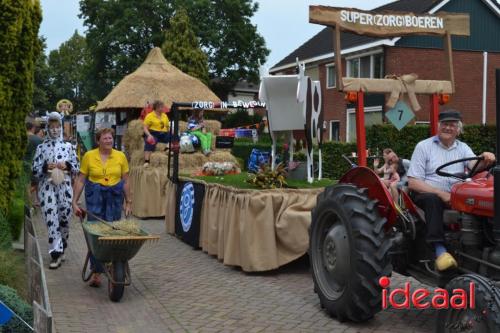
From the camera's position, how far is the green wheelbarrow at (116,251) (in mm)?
5840

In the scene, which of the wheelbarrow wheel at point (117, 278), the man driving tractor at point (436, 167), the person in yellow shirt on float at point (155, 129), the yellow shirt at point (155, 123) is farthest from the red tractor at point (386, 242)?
the yellow shirt at point (155, 123)

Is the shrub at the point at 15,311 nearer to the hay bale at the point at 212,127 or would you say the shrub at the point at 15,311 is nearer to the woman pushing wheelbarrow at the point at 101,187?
the woman pushing wheelbarrow at the point at 101,187

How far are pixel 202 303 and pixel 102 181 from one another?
1.82 m

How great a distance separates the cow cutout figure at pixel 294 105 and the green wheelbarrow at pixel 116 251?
271 cm

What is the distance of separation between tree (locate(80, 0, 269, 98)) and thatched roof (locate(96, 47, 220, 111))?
53.4 feet

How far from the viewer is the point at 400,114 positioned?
6.06 metres

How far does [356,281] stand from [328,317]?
0.72 meters

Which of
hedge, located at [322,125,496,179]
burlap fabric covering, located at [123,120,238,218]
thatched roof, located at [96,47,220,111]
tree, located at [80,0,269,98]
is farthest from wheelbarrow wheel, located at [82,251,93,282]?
tree, located at [80,0,269,98]

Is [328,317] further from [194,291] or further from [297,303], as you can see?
[194,291]

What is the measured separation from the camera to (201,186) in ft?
28.7

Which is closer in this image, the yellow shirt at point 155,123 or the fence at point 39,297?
the fence at point 39,297

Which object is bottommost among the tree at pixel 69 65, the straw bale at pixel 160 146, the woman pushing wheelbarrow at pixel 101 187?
the woman pushing wheelbarrow at pixel 101 187

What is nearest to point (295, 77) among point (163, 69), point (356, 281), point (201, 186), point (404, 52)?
point (201, 186)

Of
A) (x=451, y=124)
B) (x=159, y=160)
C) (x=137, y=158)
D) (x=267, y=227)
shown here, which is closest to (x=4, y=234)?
(x=267, y=227)
